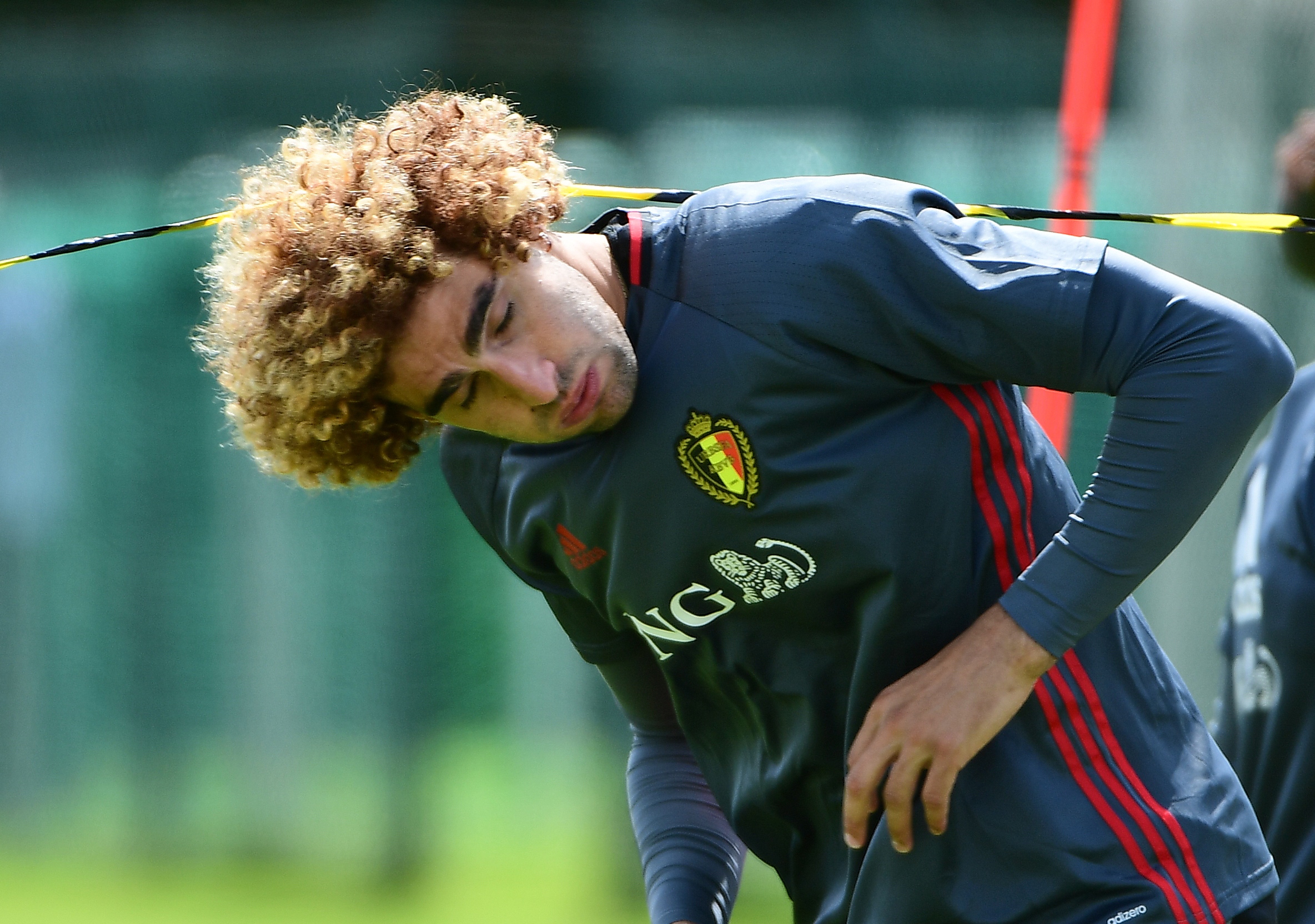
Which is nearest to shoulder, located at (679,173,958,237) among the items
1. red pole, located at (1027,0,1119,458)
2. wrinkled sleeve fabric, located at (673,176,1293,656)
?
wrinkled sleeve fabric, located at (673,176,1293,656)

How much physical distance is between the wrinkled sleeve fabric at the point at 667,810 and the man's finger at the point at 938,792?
447mm

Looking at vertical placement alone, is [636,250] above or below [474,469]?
above

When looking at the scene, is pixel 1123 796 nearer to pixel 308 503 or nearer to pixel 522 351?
pixel 522 351

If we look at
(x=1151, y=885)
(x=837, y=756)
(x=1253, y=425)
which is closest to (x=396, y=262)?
(x=837, y=756)

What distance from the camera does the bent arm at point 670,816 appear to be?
163 cm

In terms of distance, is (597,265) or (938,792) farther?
(597,265)

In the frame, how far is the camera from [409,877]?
3.76 meters

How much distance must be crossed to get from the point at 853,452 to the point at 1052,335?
0.71 feet

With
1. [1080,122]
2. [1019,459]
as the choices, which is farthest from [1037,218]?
[1080,122]

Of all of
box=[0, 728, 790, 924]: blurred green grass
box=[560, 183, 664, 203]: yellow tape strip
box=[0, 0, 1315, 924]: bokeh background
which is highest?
box=[560, 183, 664, 203]: yellow tape strip

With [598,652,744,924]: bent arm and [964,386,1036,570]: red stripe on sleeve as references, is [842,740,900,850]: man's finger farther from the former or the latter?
[598,652,744,924]: bent arm

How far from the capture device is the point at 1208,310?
1171mm

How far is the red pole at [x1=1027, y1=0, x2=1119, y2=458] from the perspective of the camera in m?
2.33

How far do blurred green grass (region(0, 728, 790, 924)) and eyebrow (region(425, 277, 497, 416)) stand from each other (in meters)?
2.40
